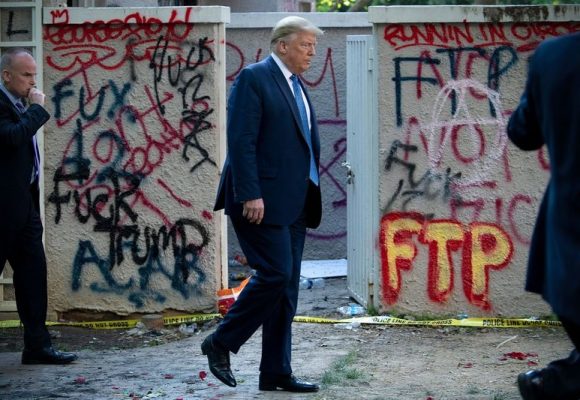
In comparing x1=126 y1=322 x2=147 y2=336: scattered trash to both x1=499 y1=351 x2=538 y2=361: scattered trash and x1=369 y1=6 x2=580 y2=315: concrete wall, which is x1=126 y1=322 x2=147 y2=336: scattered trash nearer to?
x1=369 y1=6 x2=580 y2=315: concrete wall

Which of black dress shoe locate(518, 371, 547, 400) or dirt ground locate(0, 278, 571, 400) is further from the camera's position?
dirt ground locate(0, 278, 571, 400)

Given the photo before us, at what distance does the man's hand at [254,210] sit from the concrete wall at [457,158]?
236cm

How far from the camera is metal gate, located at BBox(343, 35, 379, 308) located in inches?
325

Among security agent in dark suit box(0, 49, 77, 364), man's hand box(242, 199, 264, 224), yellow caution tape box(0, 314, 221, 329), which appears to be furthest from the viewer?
yellow caution tape box(0, 314, 221, 329)

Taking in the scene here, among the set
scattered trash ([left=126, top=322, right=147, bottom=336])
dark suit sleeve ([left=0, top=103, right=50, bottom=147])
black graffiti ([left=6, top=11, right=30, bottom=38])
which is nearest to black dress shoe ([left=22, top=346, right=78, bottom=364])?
scattered trash ([left=126, top=322, right=147, bottom=336])

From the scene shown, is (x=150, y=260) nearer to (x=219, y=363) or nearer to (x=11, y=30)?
(x=11, y=30)

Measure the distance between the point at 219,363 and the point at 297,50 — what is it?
5.65 feet

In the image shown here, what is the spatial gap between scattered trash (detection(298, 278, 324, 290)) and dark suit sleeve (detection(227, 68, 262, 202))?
3.94m

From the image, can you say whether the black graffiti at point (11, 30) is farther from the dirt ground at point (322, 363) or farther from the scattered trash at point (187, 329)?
the scattered trash at point (187, 329)

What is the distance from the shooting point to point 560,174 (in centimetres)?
407

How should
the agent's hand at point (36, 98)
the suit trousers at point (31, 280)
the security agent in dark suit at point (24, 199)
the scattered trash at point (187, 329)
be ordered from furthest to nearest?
the scattered trash at point (187, 329)
the suit trousers at point (31, 280)
the agent's hand at point (36, 98)
the security agent in dark suit at point (24, 199)

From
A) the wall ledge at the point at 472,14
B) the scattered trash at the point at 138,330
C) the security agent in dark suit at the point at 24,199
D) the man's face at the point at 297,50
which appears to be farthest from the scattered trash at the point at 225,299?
the man's face at the point at 297,50

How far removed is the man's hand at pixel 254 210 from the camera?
19.6 feet

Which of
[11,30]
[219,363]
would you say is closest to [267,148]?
[219,363]
